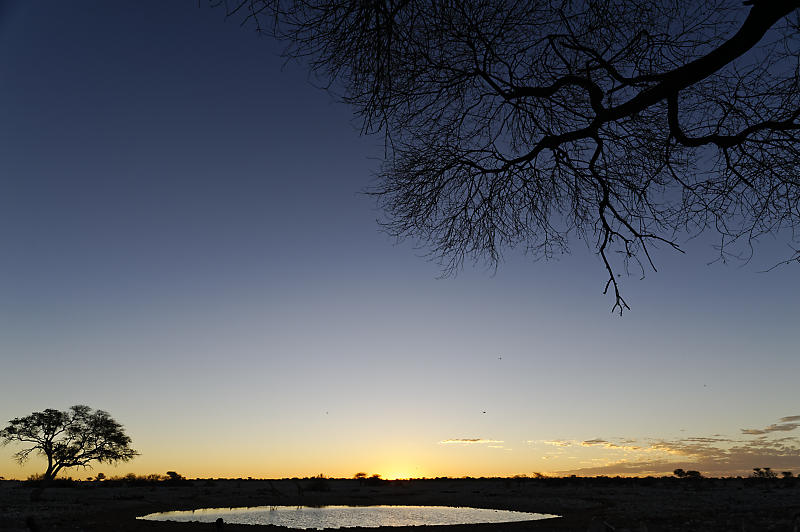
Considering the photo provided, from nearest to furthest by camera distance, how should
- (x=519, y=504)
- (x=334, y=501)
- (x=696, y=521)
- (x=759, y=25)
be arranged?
(x=759, y=25)
(x=696, y=521)
(x=519, y=504)
(x=334, y=501)

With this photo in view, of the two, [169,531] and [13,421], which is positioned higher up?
[13,421]

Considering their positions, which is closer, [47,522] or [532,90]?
[532,90]

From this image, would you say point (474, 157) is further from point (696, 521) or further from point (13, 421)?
point (13, 421)

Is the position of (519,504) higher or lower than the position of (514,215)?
lower

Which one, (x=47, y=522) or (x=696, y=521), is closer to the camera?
(x=696, y=521)

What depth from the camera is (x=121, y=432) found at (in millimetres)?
51844

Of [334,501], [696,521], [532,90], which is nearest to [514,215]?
[532,90]

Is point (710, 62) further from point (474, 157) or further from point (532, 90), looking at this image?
point (474, 157)

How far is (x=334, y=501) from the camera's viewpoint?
1790 inches

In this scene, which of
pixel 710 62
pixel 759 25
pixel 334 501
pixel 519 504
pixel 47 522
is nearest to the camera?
pixel 759 25

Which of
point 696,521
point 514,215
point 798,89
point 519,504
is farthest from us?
point 519,504

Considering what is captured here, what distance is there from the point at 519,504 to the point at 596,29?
3736 cm

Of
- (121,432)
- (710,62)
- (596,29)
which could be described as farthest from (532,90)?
(121,432)

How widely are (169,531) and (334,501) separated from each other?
2695cm
